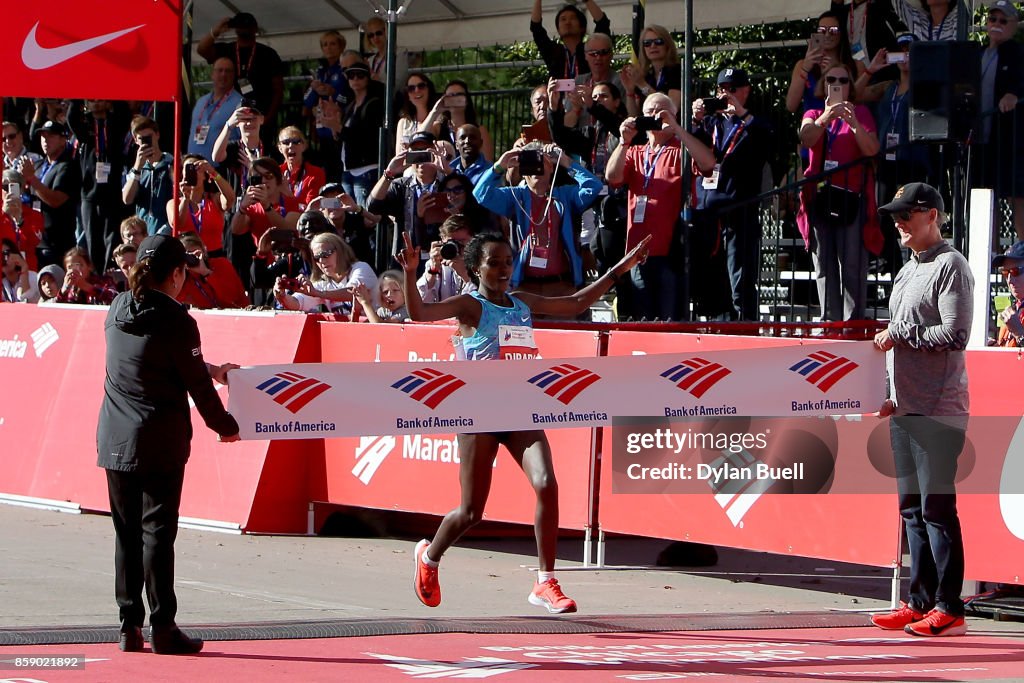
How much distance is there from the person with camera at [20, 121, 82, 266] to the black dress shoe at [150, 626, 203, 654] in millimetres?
11612

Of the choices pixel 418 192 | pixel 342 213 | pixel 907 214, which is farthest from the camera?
pixel 342 213

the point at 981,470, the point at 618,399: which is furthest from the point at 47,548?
the point at 981,470

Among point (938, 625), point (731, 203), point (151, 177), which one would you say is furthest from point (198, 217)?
point (938, 625)

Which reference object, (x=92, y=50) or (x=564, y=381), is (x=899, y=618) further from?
(x=92, y=50)

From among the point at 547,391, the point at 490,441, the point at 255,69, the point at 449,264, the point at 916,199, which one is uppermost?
the point at 255,69

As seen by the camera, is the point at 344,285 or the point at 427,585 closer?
the point at 427,585

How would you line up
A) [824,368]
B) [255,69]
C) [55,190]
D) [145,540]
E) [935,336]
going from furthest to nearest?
[55,190], [255,69], [824,368], [935,336], [145,540]

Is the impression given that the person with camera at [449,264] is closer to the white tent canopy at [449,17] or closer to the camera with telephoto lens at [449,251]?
the camera with telephoto lens at [449,251]

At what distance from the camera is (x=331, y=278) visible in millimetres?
12391

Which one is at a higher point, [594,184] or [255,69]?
[255,69]

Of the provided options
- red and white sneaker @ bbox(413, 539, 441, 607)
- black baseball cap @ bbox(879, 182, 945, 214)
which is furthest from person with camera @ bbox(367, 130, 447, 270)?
black baseball cap @ bbox(879, 182, 945, 214)

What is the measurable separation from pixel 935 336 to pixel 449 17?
37.3 ft

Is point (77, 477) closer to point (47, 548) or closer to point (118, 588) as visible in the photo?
point (47, 548)

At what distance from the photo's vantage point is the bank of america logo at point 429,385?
820 cm
